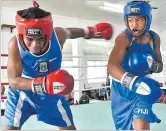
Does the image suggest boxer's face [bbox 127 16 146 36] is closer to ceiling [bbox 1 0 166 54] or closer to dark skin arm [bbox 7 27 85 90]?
dark skin arm [bbox 7 27 85 90]

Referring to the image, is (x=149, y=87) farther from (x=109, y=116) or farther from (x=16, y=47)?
(x=109, y=116)

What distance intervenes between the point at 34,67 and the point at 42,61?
51 mm

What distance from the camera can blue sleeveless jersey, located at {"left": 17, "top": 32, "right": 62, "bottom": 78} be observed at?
3.95 feet

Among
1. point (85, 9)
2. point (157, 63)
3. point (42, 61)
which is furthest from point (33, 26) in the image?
point (85, 9)

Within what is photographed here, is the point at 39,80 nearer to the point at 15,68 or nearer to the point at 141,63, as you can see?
the point at 15,68

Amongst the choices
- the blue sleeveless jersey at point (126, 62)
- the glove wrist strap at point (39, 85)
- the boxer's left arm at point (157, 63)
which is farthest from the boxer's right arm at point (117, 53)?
the glove wrist strap at point (39, 85)

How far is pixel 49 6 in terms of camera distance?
322 cm

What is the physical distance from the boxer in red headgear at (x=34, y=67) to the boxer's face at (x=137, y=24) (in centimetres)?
32

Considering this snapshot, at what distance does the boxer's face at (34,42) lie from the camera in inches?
44.1

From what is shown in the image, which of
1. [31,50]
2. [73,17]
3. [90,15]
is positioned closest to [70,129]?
[31,50]

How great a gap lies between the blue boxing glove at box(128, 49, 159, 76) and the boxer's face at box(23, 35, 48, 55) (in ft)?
1.46

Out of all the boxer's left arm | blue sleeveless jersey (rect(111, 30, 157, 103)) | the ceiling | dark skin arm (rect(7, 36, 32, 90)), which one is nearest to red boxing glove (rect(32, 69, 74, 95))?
dark skin arm (rect(7, 36, 32, 90))

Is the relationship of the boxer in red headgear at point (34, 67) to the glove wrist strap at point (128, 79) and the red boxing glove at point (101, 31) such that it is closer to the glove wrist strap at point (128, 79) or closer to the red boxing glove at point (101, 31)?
the red boxing glove at point (101, 31)

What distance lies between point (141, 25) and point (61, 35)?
1.35 ft
